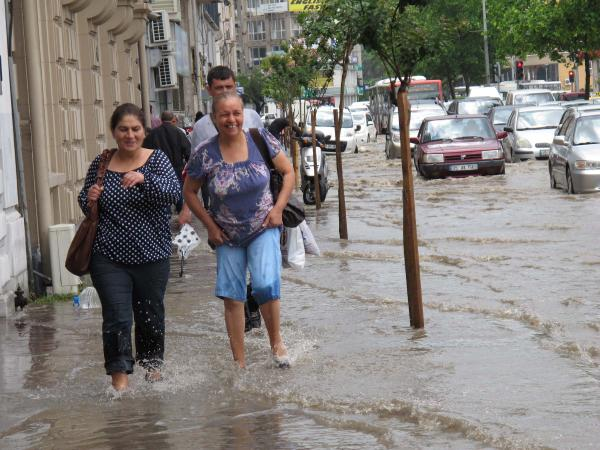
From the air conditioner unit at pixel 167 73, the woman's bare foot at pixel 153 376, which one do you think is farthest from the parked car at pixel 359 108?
the woman's bare foot at pixel 153 376

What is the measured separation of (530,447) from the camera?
6324mm

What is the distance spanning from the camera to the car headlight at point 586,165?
81.5ft

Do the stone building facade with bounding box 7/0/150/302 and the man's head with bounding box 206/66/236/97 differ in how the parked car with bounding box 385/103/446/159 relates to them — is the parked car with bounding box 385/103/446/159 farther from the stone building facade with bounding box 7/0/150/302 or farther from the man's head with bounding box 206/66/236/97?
the man's head with bounding box 206/66/236/97

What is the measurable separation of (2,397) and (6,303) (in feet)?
12.8

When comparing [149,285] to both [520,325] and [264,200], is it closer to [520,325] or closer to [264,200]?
[264,200]

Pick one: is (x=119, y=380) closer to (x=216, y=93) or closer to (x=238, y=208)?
(x=238, y=208)

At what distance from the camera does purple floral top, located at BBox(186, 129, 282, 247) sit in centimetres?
855

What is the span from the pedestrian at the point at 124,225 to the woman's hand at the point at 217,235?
1.17ft

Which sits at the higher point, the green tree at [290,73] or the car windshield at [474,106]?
the green tree at [290,73]

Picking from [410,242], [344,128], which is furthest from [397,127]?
[410,242]

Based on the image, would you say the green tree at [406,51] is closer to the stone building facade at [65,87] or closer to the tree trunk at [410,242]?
the tree trunk at [410,242]

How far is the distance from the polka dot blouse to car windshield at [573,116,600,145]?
18.2 m

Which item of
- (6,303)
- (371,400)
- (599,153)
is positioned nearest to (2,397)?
(371,400)

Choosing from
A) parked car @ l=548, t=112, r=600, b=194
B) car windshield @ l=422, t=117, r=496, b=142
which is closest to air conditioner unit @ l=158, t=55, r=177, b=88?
car windshield @ l=422, t=117, r=496, b=142
